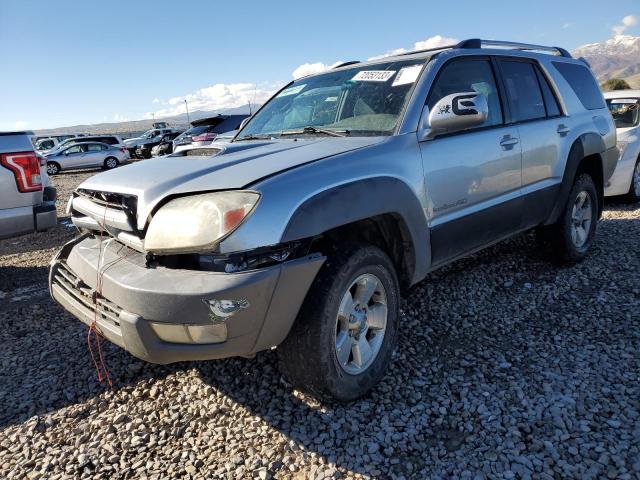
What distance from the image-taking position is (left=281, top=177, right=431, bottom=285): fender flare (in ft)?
7.20

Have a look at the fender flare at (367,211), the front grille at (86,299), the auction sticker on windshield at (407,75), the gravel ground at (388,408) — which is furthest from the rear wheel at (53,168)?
the fender flare at (367,211)

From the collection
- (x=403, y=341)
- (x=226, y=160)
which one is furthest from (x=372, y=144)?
(x=403, y=341)

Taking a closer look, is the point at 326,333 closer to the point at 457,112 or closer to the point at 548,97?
the point at 457,112

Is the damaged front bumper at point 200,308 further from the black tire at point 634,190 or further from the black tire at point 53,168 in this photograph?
the black tire at point 53,168

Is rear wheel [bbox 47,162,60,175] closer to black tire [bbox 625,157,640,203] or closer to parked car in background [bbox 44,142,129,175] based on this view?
parked car in background [bbox 44,142,129,175]

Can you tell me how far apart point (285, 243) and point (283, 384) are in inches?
39.9

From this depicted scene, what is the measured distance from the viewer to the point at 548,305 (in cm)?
377

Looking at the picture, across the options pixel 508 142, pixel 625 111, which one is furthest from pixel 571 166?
pixel 625 111

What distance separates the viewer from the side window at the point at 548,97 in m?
4.12

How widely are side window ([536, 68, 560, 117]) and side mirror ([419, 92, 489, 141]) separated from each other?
5.24 feet

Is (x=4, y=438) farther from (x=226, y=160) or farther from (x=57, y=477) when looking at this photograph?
(x=226, y=160)

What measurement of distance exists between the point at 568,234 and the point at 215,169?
328 centimetres

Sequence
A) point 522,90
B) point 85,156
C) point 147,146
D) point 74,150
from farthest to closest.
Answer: point 147,146 < point 85,156 < point 74,150 < point 522,90

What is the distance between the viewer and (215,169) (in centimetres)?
251
